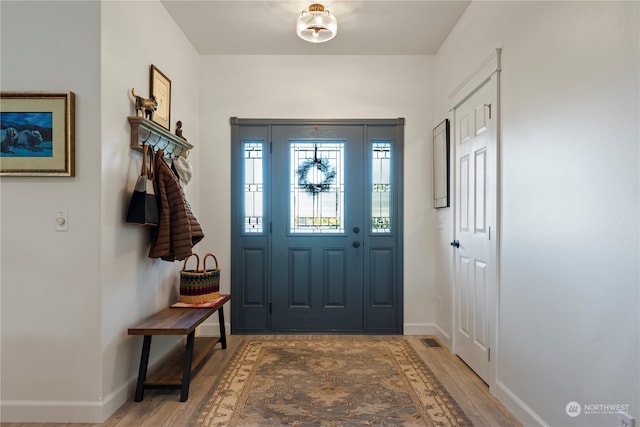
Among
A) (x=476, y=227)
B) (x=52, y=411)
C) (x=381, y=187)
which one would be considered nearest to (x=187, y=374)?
(x=52, y=411)

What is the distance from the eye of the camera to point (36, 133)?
2125 millimetres

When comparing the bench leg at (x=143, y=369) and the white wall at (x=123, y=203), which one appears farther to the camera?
the bench leg at (x=143, y=369)

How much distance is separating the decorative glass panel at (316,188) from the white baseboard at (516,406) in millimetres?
2003

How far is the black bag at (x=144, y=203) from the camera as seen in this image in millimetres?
2365

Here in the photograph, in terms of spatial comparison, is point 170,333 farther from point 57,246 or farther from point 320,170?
point 320,170

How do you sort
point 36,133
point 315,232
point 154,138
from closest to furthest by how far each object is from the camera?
point 36,133, point 154,138, point 315,232

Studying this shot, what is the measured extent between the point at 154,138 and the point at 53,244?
0.98 m

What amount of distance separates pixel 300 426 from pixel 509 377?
1.29 metres

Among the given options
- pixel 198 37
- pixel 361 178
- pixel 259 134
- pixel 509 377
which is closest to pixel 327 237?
pixel 361 178

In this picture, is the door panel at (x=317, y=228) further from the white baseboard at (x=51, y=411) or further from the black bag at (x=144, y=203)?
the white baseboard at (x=51, y=411)
